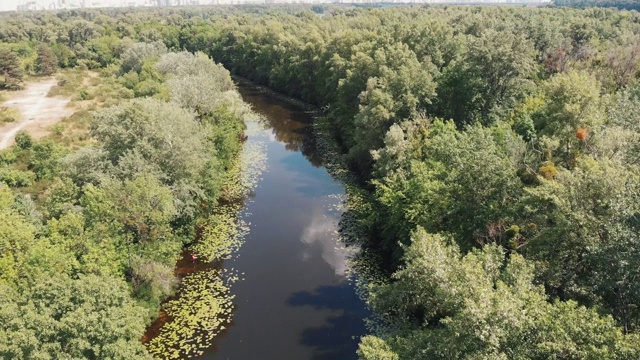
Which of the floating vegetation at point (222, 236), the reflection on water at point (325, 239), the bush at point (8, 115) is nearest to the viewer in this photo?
the reflection on water at point (325, 239)

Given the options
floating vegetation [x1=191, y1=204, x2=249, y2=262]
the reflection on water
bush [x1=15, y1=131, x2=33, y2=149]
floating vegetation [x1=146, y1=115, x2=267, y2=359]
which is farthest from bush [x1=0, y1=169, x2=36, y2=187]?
the reflection on water

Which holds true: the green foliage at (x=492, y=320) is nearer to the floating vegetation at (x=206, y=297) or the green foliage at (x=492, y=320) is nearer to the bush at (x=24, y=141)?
the floating vegetation at (x=206, y=297)

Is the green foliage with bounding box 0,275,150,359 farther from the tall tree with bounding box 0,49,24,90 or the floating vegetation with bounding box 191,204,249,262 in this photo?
the tall tree with bounding box 0,49,24,90

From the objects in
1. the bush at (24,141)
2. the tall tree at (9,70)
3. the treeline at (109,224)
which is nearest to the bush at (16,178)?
the treeline at (109,224)

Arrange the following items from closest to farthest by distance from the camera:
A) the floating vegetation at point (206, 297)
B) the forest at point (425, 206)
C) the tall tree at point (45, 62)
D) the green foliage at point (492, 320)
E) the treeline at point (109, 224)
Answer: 1. the green foliage at point (492, 320)
2. the forest at point (425, 206)
3. the treeline at point (109, 224)
4. the floating vegetation at point (206, 297)
5. the tall tree at point (45, 62)

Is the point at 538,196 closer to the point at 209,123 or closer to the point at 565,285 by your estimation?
the point at 565,285

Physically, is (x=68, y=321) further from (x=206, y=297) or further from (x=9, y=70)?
(x=9, y=70)
